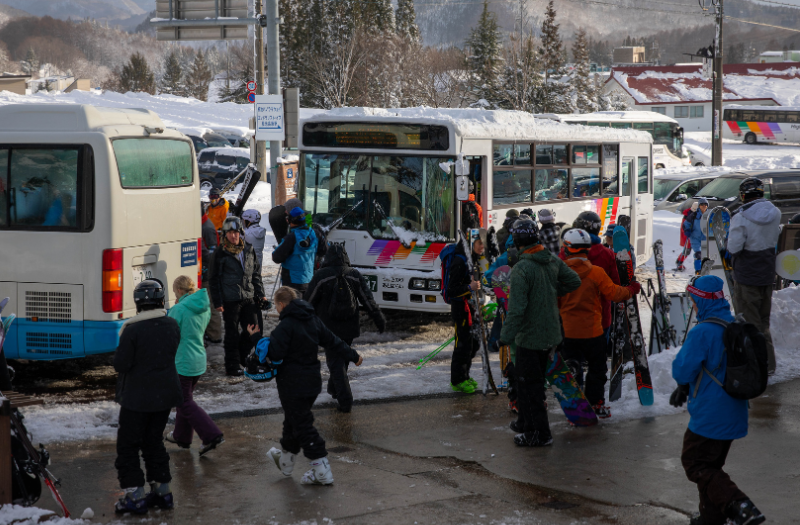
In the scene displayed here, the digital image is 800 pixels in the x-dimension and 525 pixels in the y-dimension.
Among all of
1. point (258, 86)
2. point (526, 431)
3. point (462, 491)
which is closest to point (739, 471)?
point (526, 431)

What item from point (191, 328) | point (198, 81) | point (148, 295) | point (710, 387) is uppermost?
point (198, 81)

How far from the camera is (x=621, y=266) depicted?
789cm

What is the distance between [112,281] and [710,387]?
5554 millimetres

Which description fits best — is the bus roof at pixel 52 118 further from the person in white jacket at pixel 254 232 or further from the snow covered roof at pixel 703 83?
the snow covered roof at pixel 703 83

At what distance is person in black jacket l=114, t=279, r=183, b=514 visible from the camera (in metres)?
5.21

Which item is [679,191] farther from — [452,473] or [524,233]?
[452,473]

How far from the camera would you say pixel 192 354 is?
636cm

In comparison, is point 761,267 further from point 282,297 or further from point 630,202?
point 630,202

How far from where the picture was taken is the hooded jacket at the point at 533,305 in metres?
6.54

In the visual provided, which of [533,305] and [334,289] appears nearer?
[533,305]

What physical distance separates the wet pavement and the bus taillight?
5.26 ft

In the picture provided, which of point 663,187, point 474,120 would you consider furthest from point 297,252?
point 663,187

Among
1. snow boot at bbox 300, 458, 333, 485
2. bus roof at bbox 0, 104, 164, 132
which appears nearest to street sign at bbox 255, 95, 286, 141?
bus roof at bbox 0, 104, 164, 132

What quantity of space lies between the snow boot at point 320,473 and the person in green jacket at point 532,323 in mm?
1678
